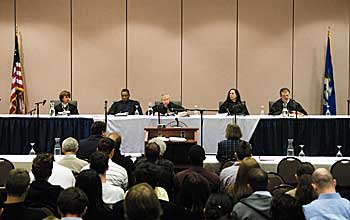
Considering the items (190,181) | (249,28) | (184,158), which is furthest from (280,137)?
(190,181)

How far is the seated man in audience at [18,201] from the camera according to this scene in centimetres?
364

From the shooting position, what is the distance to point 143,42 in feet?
42.4

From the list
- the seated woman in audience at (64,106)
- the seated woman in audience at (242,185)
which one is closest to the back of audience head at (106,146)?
the seated woman in audience at (242,185)

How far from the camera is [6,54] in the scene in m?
12.8

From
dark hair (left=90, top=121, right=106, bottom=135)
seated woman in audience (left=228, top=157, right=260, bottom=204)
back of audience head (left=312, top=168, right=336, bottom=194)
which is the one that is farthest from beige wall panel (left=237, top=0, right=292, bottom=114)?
back of audience head (left=312, top=168, right=336, bottom=194)

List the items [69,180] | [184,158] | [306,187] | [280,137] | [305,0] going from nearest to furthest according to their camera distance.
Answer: [306,187] → [69,180] → [184,158] → [280,137] → [305,0]

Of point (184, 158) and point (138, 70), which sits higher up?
point (138, 70)

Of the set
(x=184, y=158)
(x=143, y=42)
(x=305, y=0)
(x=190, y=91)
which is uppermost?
(x=305, y=0)

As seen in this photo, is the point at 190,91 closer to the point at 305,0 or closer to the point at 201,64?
the point at 201,64

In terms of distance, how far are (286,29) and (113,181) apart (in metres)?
8.49

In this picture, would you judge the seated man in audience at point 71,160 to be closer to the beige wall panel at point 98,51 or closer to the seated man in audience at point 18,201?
the seated man in audience at point 18,201

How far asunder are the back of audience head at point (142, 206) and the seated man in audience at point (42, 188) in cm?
116

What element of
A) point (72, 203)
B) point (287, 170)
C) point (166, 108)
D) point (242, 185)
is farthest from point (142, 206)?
point (166, 108)

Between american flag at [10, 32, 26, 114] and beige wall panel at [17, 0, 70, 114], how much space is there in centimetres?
42
